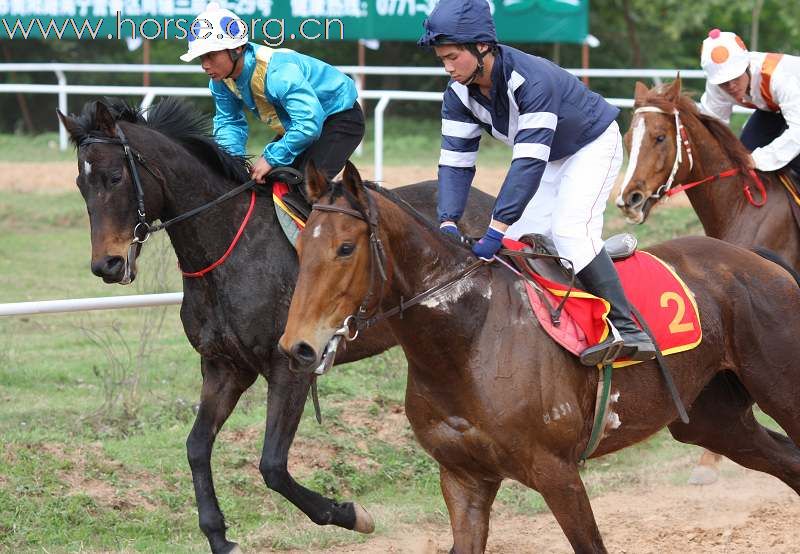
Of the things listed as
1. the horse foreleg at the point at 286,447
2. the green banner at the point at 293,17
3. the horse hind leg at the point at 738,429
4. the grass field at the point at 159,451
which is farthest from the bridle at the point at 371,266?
the green banner at the point at 293,17

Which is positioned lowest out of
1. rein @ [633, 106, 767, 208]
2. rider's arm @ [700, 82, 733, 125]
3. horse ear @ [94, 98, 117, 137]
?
rein @ [633, 106, 767, 208]

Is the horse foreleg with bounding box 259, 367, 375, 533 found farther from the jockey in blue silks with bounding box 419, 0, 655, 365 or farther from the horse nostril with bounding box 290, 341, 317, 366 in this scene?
the horse nostril with bounding box 290, 341, 317, 366

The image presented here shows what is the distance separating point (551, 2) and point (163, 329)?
8901 mm

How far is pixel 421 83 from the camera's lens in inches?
782

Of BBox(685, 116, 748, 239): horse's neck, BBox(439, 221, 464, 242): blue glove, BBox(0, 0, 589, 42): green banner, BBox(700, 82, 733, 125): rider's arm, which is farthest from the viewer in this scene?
BBox(0, 0, 589, 42): green banner

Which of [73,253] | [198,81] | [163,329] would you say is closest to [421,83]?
[198,81]

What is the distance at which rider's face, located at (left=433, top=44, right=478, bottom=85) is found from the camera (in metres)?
4.16

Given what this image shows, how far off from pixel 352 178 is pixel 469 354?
79cm

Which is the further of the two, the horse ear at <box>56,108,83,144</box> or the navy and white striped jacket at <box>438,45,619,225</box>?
the horse ear at <box>56,108,83,144</box>

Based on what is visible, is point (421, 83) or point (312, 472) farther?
point (421, 83)

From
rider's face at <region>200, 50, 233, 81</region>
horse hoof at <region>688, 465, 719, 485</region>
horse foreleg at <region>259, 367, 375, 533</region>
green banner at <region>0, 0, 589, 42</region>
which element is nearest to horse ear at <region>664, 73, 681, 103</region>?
horse hoof at <region>688, 465, 719, 485</region>

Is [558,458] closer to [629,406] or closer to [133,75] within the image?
[629,406]

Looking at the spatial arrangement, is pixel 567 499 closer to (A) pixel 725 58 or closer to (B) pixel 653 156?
(B) pixel 653 156

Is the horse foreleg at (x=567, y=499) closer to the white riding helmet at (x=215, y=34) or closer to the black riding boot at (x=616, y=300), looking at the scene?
the black riding boot at (x=616, y=300)
